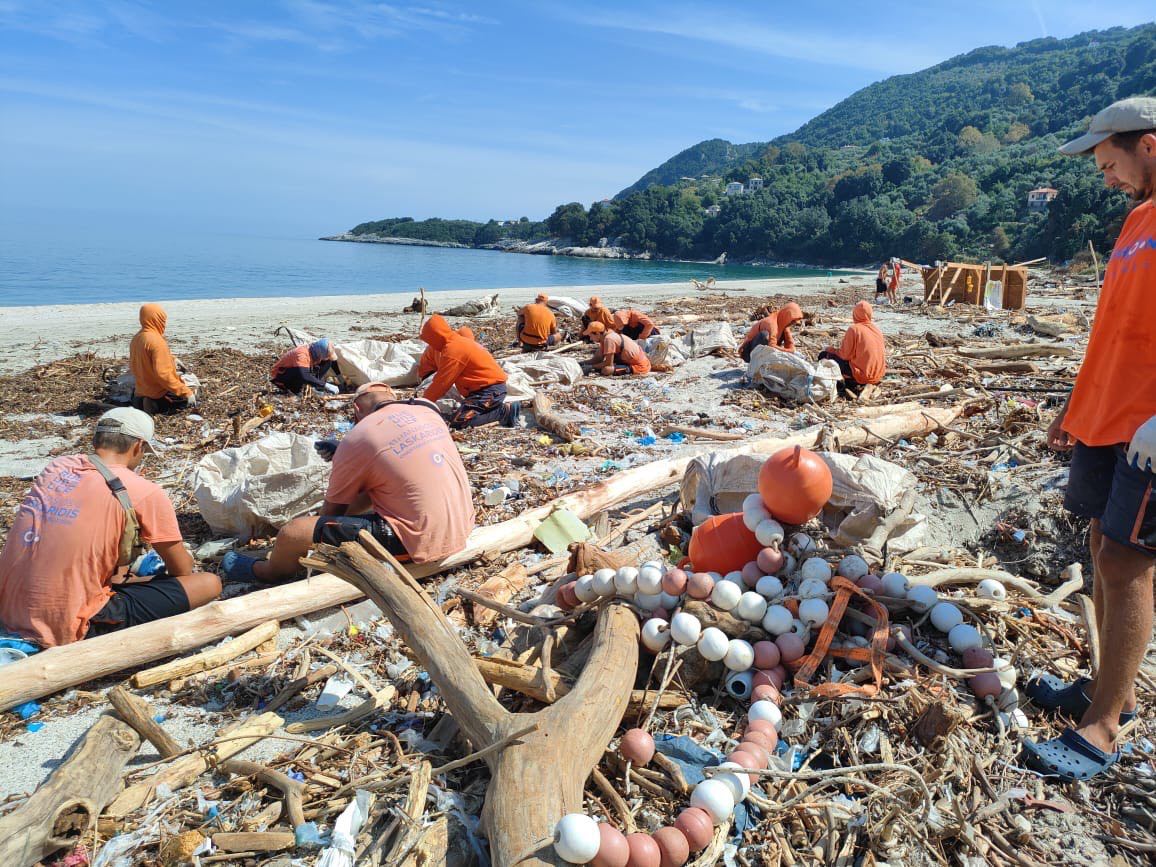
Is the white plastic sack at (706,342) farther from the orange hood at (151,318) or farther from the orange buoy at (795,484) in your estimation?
the orange buoy at (795,484)

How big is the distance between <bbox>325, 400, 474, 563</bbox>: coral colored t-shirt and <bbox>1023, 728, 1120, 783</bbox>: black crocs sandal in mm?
3023

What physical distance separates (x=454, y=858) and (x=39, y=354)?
13.0m

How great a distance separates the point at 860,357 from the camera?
28.7 feet

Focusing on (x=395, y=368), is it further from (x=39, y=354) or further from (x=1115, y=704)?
(x=1115, y=704)

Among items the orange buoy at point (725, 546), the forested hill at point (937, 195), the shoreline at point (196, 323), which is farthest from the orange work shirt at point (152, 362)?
the forested hill at point (937, 195)

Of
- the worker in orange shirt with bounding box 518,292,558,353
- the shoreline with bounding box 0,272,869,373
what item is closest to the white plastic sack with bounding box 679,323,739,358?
the worker in orange shirt with bounding box 518,292,558,353

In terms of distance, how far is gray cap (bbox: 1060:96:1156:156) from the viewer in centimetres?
229

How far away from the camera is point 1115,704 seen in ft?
7.95

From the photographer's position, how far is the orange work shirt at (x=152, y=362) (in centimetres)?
778

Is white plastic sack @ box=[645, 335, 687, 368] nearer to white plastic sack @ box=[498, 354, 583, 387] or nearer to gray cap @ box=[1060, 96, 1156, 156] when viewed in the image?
white plastic sack @ box=[498, 354, 583, 387]

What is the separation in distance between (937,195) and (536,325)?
91074 mm

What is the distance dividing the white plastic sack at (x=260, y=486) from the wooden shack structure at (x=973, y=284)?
2034 centimetres

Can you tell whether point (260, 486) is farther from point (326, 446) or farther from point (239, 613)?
point (239, 613)

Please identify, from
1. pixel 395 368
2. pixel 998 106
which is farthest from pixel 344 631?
pixel 998 106
